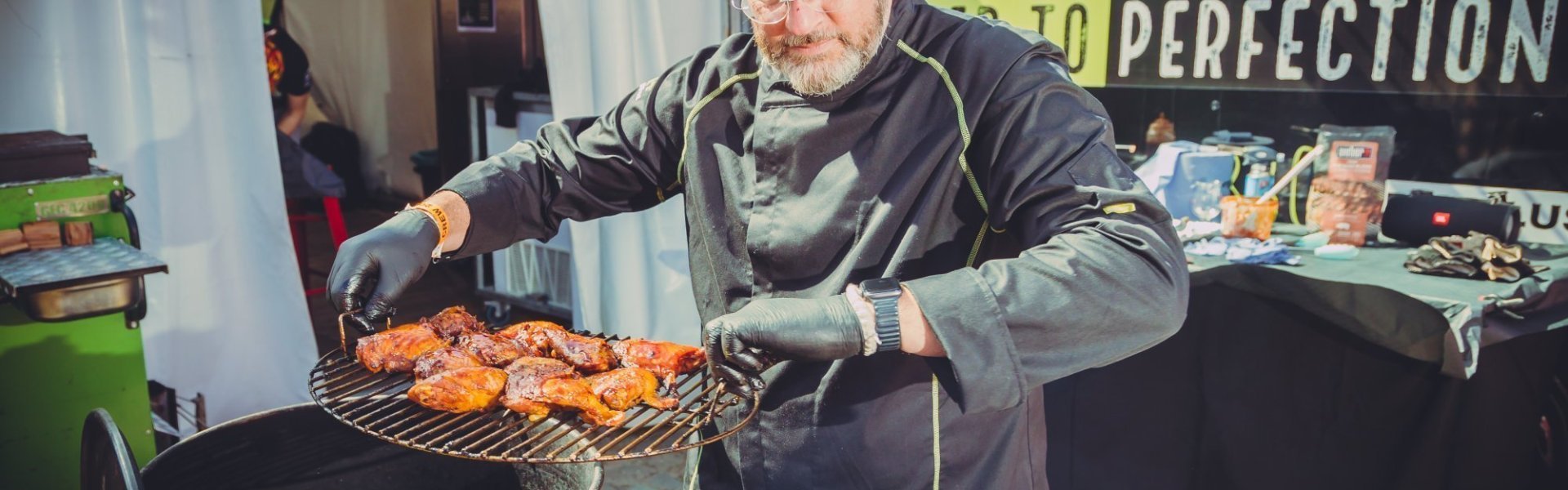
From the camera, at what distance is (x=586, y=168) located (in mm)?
2332

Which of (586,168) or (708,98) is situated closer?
(708,98)

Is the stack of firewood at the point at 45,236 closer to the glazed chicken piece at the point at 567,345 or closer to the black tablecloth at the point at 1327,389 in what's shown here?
the glazed chicken piece at the point at 567,345

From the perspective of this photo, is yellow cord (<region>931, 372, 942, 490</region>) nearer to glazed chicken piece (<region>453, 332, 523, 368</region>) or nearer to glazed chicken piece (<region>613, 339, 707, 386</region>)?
glazed chicken piece (<region>613, 339, 707, 386</region>)

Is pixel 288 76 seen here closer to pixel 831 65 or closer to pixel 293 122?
pixel 293 122

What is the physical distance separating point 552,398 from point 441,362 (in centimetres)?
30

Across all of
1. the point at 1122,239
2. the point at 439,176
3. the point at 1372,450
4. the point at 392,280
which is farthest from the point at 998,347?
the point at 439,176

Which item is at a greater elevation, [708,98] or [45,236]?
[708,98]

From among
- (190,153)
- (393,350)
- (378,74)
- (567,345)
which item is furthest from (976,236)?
(378,74)

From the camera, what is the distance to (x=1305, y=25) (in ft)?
13.6

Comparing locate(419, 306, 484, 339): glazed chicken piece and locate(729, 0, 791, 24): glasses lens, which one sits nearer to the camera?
locate(729, 0, 791, 24): glasses lens

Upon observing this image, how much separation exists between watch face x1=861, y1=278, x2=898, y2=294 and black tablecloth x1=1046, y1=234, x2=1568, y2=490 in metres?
2.25

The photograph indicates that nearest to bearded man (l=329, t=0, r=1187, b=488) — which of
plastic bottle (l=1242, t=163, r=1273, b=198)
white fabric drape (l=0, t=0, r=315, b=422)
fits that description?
plastic bottle (l=1242, t=163, r=1273, b=198)

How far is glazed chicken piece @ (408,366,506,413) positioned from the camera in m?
1.93

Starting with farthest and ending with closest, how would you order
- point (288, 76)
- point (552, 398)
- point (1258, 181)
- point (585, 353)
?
point (288, 76) → point (1258, 181) → point (585, 353) → point (552, 398)
